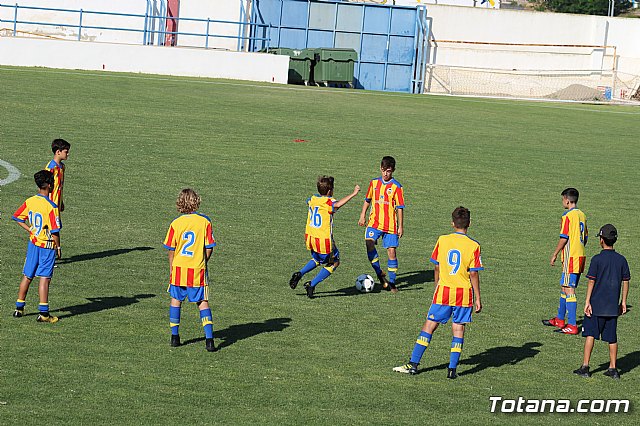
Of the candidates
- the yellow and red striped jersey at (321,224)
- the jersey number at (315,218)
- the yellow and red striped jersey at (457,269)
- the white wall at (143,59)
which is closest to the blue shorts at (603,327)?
the yellow and red striped jersey at (457,269)

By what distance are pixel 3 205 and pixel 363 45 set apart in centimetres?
3640

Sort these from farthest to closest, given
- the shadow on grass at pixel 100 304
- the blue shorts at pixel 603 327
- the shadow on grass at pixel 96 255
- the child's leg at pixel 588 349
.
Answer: the shadow on grass at pixel 96 255, the shadow on grass at pixel 100 304, the child's leg at pixel 588 349, the blue shorts at pixel 603 327

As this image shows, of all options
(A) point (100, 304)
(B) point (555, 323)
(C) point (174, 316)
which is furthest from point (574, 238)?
(A) point (100, 304)

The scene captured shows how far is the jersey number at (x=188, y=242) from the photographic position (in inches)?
433

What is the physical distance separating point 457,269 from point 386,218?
431cm

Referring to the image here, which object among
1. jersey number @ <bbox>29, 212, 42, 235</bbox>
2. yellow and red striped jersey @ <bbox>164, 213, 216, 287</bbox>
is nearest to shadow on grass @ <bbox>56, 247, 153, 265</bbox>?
jersey number @ <bbox>29, 212, 42, 235</bbox>

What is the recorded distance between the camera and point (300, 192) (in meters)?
22.8

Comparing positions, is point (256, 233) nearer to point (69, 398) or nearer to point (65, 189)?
point (65, 189)

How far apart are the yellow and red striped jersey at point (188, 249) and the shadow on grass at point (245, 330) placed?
3.33 ft

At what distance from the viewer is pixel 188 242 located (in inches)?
433

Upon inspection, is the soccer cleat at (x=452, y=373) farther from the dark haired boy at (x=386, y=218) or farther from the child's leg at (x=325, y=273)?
the dark haired boy at (x=386, y=218)

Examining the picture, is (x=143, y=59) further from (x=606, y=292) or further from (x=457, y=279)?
(x=606, y=292)

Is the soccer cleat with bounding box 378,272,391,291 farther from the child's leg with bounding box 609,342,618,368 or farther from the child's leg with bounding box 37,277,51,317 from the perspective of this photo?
the child's leg with bounding box 37,277,51,317

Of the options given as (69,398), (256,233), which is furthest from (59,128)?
(69,398)
